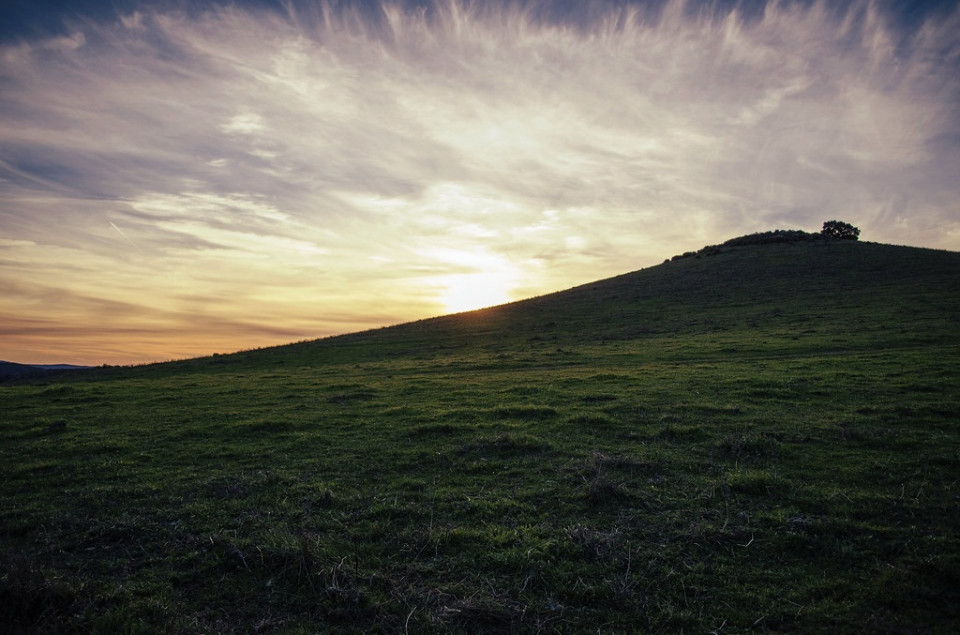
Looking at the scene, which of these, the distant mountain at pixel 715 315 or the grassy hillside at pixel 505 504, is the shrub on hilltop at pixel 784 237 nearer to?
the distant mountain at pixel 715 315

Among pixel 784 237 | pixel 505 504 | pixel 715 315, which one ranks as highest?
pixel 784 237

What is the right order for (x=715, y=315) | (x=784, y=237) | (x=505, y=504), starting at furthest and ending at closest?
(x=784, y=237) < (x=715, y=315) < (x=505, y=504)

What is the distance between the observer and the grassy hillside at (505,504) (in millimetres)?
7254

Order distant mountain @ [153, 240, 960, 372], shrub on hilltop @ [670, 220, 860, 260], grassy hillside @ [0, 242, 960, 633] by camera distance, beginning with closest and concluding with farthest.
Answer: grassy hillside @ [0, 242, 960, 633] → distant mountain @ [153, 240, 960, 372] → shrub on hilltop @ [670, 220, 860, 260]

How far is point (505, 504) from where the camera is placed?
425 inches

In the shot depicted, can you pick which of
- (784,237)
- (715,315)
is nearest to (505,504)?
(715,315)

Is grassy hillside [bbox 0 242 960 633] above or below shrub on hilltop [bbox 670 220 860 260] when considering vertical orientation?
below

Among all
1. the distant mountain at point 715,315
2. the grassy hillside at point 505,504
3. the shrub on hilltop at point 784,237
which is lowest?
the grassy hillside at point 505,504

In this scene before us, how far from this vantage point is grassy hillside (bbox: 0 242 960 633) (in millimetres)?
7254

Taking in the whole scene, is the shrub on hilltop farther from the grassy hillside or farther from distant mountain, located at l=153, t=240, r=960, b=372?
the grassy hillside

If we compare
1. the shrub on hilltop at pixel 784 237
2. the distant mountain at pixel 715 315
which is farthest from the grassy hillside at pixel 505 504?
the shrub on hilltop at pixel 784 237

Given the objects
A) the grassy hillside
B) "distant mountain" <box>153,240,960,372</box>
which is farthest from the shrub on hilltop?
the grassy hillside

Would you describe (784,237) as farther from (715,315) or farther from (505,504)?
(505,504)

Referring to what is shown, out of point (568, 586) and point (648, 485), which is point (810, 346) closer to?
point (648, 485)
